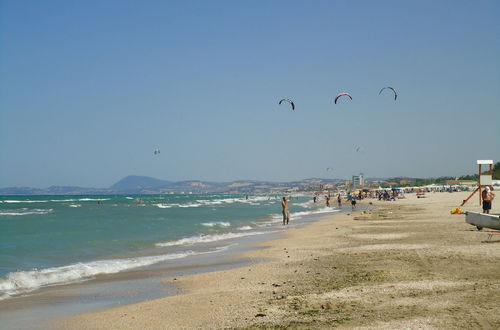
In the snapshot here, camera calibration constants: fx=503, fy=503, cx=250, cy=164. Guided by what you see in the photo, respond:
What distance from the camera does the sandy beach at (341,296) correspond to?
5641 millimetres

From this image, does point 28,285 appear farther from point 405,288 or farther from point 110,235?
point 110,235

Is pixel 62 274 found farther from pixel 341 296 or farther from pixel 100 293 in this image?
pixel 341 296

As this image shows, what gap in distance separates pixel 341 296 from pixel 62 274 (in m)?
7.12

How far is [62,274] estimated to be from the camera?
1141 cm

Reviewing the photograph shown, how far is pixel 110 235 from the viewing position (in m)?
22.9

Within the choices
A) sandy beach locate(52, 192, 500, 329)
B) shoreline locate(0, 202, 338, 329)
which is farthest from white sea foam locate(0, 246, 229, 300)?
sandy beach locate(52, 192, 500, 329)

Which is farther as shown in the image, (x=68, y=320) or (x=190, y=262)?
(x=190, y=262)

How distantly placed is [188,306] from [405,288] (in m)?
3.11

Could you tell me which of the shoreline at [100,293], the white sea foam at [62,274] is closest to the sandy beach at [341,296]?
the shoreline at [100,293]

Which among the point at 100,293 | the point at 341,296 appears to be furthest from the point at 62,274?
the point at 341,296

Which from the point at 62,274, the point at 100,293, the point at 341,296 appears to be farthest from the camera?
the point at 62,274

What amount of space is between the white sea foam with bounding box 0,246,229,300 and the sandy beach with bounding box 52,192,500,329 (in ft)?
8.37

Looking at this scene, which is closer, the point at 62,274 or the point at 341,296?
the point at 341,296

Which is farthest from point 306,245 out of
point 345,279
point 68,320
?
point 68,320
